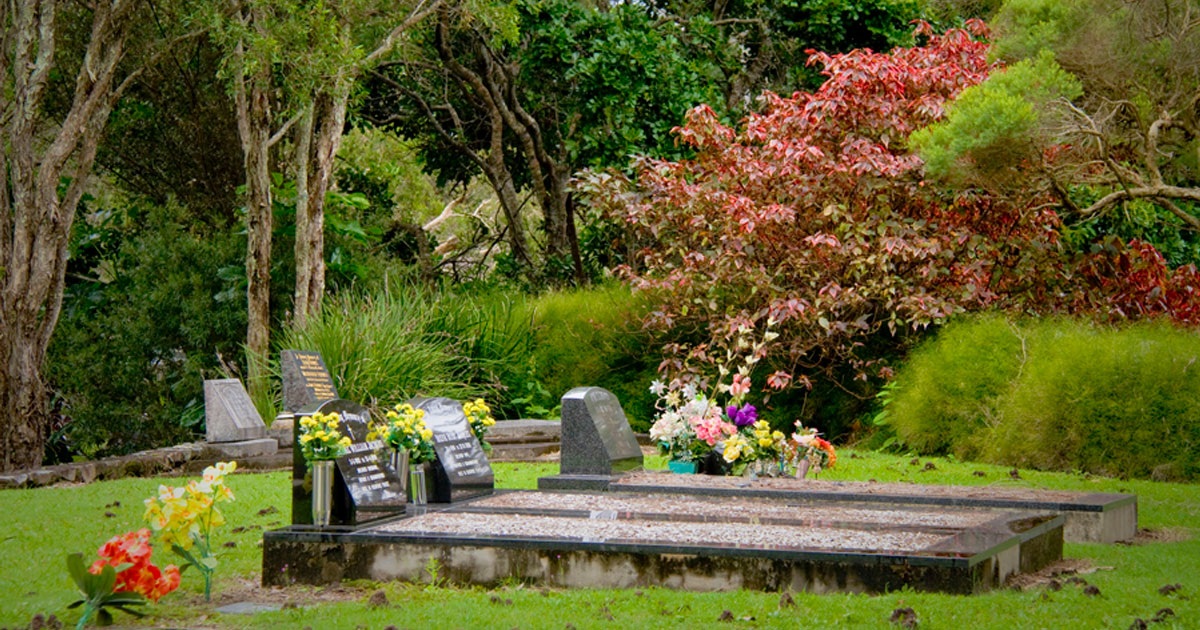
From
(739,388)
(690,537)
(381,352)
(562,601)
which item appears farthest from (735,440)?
(381,352)

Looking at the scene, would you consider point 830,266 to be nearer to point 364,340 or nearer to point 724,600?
point 364,340

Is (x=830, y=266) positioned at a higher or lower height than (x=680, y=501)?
higher

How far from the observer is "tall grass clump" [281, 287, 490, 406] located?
12.7 metres

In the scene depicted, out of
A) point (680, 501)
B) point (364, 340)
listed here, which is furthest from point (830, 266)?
point (680, 501)

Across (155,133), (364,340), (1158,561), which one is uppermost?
(155,133)

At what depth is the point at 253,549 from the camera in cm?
746

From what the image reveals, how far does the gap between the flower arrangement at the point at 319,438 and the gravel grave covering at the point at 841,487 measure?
2747mm

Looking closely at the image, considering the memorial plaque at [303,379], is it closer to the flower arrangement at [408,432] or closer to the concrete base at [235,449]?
the concrete base at [235,449]

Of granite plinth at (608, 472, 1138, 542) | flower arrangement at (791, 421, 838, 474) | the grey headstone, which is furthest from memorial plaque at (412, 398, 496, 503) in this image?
the grey headstone

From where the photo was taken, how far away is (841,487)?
29.3ft

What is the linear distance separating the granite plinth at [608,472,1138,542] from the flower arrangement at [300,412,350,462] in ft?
9.00

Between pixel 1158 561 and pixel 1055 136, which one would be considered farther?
pixel 1055 136

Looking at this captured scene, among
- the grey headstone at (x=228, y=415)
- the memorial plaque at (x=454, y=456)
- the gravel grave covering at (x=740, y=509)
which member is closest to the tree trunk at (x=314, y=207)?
the grey headstone at (x=228, y=415)

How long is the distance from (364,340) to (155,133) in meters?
5.86
